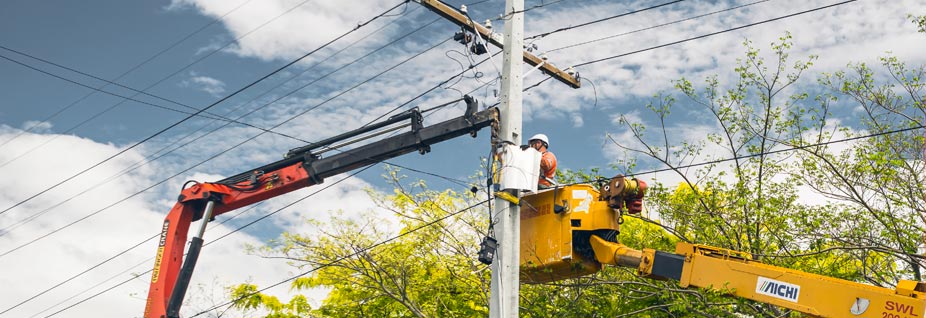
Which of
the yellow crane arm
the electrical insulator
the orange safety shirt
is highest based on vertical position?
the orange safety shirt

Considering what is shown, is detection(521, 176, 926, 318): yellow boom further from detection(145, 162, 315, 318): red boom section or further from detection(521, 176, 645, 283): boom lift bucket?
detection(145, 162, 315, 318): red boom section

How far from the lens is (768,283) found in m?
10.2

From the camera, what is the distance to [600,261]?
1176 cm

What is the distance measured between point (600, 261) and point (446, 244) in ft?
28.7

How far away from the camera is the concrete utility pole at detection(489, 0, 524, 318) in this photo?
1205 cm

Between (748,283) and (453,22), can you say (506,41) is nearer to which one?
(453,22)

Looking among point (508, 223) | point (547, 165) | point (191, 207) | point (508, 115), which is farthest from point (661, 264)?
point (191, 207)

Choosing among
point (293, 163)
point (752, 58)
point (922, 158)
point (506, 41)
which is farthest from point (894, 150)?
point (293, 163)

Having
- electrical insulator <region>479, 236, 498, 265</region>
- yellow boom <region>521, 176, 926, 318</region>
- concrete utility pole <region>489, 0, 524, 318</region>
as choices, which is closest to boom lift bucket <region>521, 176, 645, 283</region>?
yellow boom <region>521, 176, 926, 318</region>

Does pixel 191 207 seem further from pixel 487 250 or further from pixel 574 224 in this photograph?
pixel 574 224

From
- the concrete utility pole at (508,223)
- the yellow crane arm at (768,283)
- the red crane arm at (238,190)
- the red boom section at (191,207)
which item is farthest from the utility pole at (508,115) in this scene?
the red boom section at (191,207)

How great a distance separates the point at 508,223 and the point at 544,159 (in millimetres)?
1258

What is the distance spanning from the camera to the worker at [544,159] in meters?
12.9

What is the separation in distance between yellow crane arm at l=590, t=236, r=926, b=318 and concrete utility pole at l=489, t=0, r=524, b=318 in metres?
1.06
